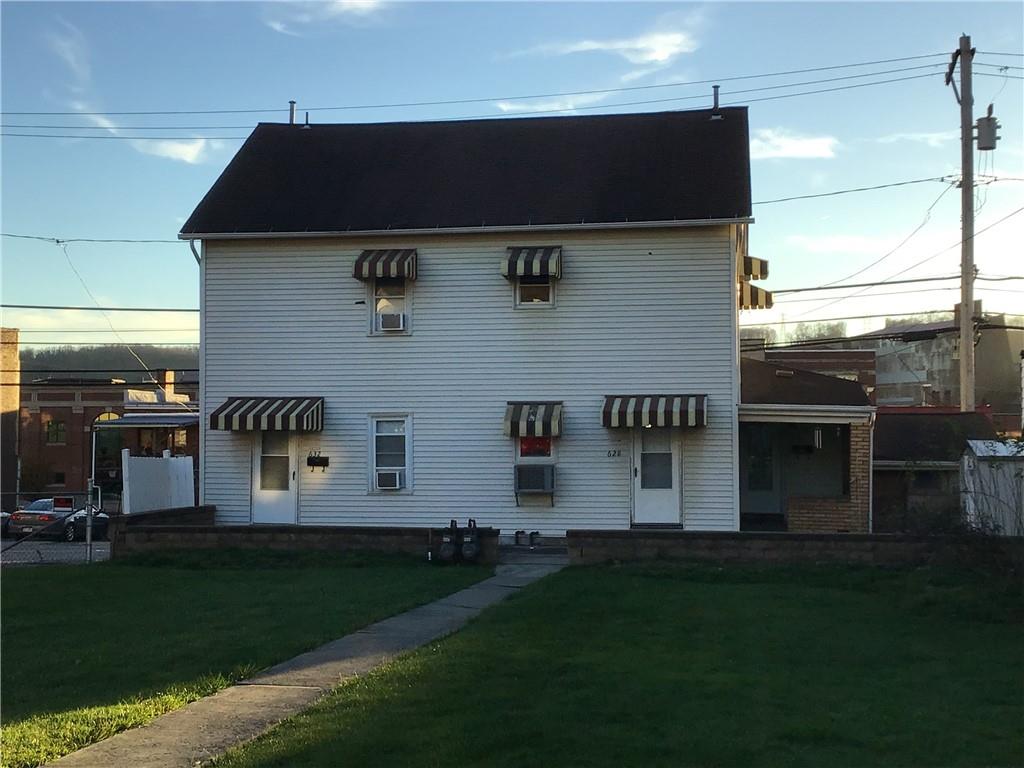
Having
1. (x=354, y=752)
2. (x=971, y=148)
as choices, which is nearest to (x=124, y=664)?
(x=354, y=752)

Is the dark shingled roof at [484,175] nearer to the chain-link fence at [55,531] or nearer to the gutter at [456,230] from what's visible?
the gutter at [456,230]

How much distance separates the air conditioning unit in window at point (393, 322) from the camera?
21875 mm

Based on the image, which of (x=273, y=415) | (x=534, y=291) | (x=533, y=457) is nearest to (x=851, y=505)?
(x=533, y=457)

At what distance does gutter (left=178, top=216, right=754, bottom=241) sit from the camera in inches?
811

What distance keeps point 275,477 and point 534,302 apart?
6.51 meters

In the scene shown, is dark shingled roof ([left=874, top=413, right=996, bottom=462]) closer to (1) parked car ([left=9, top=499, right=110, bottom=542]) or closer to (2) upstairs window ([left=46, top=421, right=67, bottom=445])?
(1) parked car ([left=9, top=499, right=110, bottom=542])

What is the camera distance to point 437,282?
2181 centimetres

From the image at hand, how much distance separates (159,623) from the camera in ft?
38.3

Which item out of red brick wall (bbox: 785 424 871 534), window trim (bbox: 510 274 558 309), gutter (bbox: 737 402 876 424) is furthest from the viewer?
window trim (bbox: 510 274 558 309)

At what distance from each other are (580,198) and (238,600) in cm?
1176

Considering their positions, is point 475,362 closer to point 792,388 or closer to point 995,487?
point 792,388

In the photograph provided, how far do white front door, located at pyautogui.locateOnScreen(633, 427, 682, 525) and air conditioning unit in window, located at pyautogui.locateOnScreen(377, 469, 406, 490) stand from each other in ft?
15.5

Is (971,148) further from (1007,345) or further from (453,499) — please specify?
(1007,345)

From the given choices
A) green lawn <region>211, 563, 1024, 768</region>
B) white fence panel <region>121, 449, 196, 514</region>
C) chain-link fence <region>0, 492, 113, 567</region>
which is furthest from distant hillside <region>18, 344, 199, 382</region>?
green lawn <region>211, 563, 1024, 768</region>
